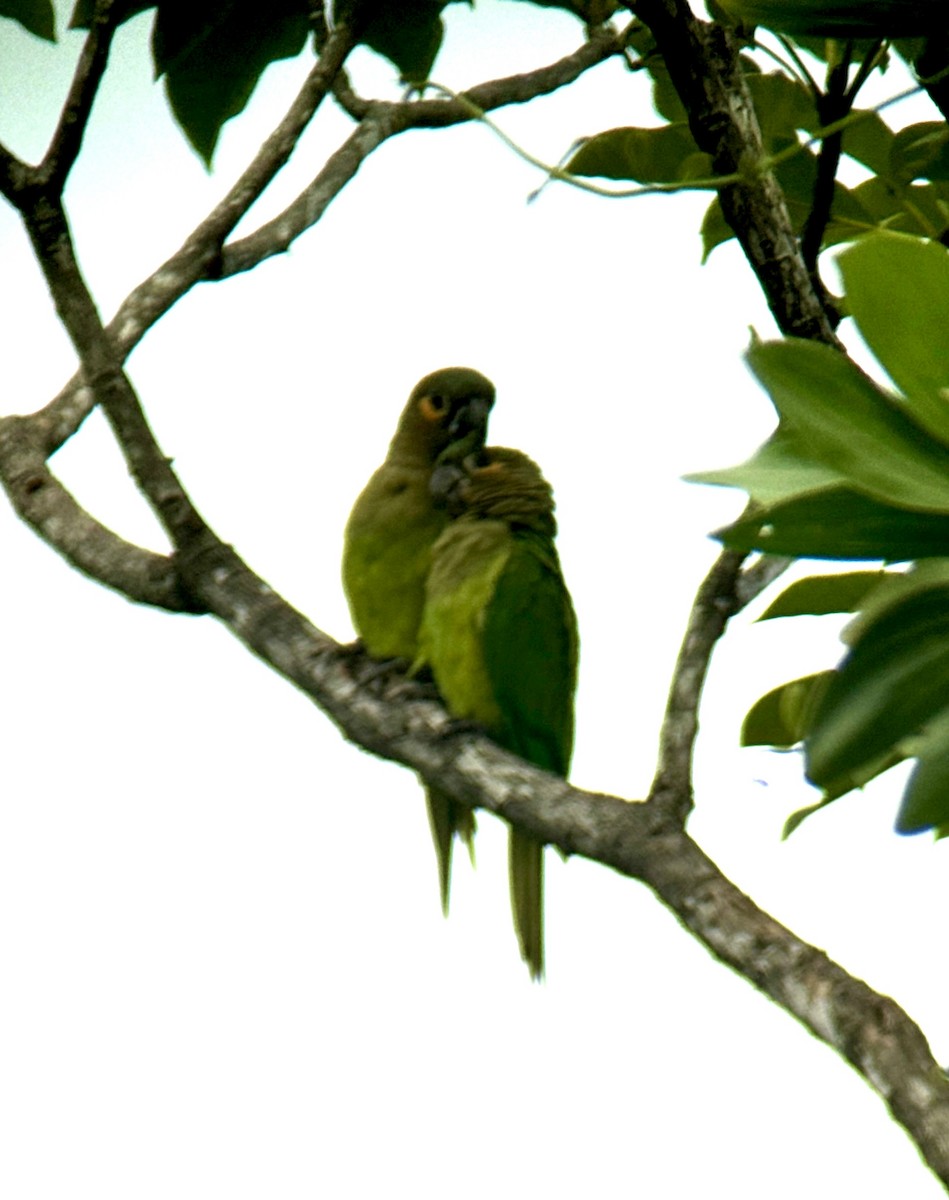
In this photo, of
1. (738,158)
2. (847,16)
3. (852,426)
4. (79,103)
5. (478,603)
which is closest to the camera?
(852,426)

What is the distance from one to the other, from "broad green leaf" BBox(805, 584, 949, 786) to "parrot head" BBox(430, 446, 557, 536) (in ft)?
5.50

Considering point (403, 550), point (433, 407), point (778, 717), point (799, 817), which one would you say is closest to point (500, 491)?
point (403, 550)

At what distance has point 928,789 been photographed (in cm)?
84

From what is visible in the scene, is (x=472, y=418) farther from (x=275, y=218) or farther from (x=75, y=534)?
(x=75, y=534)

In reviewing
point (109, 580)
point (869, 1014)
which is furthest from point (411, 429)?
point (869, 1014)

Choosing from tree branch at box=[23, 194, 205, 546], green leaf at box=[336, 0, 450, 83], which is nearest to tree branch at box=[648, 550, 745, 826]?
tree branch at box=[23, 194, 205, 546]

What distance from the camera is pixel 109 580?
174cm

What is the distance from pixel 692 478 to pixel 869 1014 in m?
0.41

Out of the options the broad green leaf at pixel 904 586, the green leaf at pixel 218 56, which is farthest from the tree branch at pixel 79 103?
the broad green leaf at pixel 904 586

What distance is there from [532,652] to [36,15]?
4.09 ft

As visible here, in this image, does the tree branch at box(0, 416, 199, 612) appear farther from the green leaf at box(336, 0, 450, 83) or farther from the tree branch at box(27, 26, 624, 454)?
the green leaf at box(336, 0, 450, 83)

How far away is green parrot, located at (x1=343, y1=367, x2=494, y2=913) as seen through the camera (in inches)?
101

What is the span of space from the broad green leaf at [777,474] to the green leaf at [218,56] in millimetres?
1083

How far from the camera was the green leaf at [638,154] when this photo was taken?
1.65 meters
